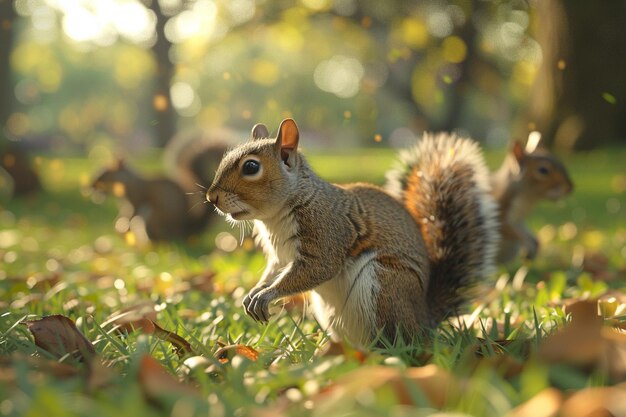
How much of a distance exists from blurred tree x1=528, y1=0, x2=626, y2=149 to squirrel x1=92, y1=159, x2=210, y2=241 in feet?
16.9

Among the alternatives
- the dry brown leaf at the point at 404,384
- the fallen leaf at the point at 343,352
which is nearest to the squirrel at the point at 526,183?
the fallen leaf at the point at 343,352

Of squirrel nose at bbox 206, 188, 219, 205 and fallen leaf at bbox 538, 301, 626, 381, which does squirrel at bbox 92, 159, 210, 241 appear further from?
fallen leaf at bbox 538, 301, 626, 381

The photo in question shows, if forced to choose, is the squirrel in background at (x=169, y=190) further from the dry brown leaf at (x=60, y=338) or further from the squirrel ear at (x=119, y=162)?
the dry brown leaf at (x=60, y=338)

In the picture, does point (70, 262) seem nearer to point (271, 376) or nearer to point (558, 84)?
point (271, 376)

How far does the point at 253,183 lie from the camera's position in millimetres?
2484

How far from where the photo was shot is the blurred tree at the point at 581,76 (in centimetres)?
935

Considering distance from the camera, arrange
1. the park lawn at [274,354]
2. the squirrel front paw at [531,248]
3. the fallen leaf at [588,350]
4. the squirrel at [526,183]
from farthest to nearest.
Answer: the squirrel at [526,183], the squirrel front paw at [531,248], the fallen leaf at [588,350], the park lawn at [274,354]

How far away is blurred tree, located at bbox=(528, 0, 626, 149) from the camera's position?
9.35 metres

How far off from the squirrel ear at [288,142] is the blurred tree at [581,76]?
738 centimetres

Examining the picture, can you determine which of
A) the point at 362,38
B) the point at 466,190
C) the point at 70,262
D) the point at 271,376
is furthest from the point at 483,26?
the point at 271,376

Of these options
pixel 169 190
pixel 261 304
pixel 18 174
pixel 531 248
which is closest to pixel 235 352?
pixel 261 304

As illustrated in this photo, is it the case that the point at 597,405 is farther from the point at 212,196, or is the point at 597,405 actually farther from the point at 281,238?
the point at 212,196

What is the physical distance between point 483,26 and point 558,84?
31.0 ft

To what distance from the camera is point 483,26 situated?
60.7 ft
